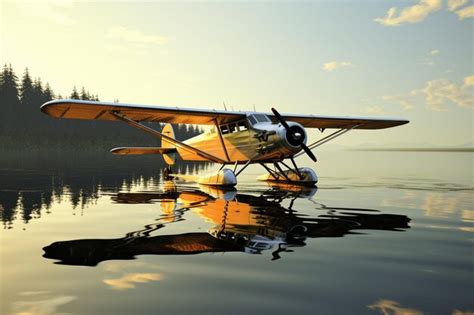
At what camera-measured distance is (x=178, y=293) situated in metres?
3.21

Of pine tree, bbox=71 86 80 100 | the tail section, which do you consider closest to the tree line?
pine tree, bbox=71 86 80 100

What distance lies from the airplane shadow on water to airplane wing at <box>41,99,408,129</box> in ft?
14.6

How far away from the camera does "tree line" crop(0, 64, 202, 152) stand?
266ft

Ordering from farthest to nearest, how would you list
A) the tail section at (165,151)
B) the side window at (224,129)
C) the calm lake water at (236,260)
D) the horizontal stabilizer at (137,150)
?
the tail section at (165,151) → the horizontal stabilizer at (137,150) → the side window at (224,129) → the calm lake water at (236,260)

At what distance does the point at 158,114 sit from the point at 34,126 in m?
82.3

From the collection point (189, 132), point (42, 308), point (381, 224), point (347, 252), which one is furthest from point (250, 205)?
point (189, 132)

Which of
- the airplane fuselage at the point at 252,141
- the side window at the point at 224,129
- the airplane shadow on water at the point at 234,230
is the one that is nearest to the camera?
the airplane shadow on water at the point at 234,230

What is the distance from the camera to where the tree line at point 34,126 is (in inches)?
3194

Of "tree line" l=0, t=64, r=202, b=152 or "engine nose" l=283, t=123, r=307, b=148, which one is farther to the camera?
"tree line" l=0, t=64, r=202, b=152

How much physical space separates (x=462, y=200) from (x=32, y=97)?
93440 millimetres

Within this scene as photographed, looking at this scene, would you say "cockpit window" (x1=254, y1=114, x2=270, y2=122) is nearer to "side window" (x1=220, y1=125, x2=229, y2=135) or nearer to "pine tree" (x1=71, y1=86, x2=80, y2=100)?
"side window" (x1=220, y1=125, x2=229, y2=135)

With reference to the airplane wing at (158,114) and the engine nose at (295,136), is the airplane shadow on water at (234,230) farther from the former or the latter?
the airplane wing at (158,114)

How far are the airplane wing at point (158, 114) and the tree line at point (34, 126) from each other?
75179 millimetres

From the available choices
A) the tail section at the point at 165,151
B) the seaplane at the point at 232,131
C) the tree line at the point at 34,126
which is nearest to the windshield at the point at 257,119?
the seaplane at the point at 232,131
